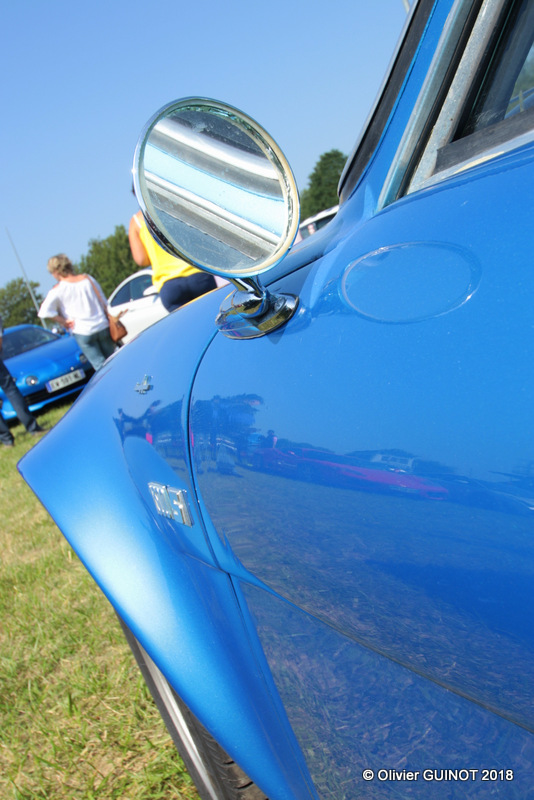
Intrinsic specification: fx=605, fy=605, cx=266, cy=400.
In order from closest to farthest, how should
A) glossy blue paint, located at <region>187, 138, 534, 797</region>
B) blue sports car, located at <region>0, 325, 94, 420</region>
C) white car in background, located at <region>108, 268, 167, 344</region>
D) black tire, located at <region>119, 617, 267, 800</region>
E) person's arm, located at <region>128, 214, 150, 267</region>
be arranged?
glossy blue paint, located at <region>187, 138, 534, 797</region>
black tire, located at <region>119, 617, 267, 800</region>
person's arm, located at <region>128, 214, 150, 267</region>
blue sports car, located at <region>0, 325, 94, 420</region>
white car in background, located at <region>108, 268, 167, 344</region>

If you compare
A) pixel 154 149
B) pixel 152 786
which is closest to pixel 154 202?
pixel 154 149

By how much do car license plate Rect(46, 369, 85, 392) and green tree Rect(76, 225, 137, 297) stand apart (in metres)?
45.1

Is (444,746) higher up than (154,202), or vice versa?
(154,202)

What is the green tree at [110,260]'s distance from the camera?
52.0 metres

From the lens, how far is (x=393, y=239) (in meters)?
0.76

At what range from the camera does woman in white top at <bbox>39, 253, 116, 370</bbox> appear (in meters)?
6.18

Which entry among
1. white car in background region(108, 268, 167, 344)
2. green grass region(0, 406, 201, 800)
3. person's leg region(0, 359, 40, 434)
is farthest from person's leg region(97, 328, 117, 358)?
green grass region(0, 406, 201, 800)

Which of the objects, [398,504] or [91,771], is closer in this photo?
[398,504]

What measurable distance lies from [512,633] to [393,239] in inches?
18.5

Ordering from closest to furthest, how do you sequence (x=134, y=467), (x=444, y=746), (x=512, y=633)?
(x=512, y=633) → (x=444, y=746) → (x=134, y=467)

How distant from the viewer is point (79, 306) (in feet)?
20.3

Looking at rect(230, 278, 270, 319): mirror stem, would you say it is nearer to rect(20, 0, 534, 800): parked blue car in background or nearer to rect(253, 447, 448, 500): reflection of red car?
rect(20, 0, 534, 800): parked blue car in background

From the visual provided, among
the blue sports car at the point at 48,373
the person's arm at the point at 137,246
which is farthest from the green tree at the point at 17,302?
the person's arm at the point at 137,246

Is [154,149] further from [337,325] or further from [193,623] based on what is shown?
[193,623]
